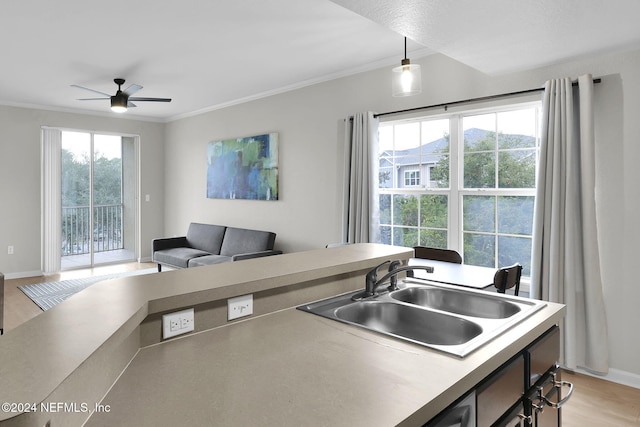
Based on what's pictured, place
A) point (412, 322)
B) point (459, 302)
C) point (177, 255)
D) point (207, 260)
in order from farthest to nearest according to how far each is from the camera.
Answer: point (177, 255)
point (207, 260)
point (459, 302)
point (412, 322)

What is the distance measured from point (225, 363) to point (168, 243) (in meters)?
5.44

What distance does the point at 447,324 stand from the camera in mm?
1504

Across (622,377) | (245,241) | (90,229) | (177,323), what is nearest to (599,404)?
(622,377)

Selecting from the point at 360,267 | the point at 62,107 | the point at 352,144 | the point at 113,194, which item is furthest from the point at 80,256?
the point at 360,267

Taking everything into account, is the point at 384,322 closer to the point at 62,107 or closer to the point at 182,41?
the point at 182,41

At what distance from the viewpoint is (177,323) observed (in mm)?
1225

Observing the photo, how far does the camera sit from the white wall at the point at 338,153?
2.77 meters

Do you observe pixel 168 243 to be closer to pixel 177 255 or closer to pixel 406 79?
pixel 177 255

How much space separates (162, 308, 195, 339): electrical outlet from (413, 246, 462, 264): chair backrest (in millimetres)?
2510

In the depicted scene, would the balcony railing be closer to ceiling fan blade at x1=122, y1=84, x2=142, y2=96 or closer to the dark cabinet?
ceiling fan blade at x1=122, y1=84, x2=142, y2=96

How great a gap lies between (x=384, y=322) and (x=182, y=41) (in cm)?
310

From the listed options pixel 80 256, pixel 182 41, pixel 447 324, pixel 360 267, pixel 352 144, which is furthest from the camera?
pixel 80 256

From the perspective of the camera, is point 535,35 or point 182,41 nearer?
point 535,35

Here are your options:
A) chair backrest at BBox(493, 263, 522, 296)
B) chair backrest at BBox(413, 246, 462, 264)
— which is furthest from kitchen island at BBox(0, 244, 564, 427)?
chair backrest at BBox(413, 246, 462, 264)
